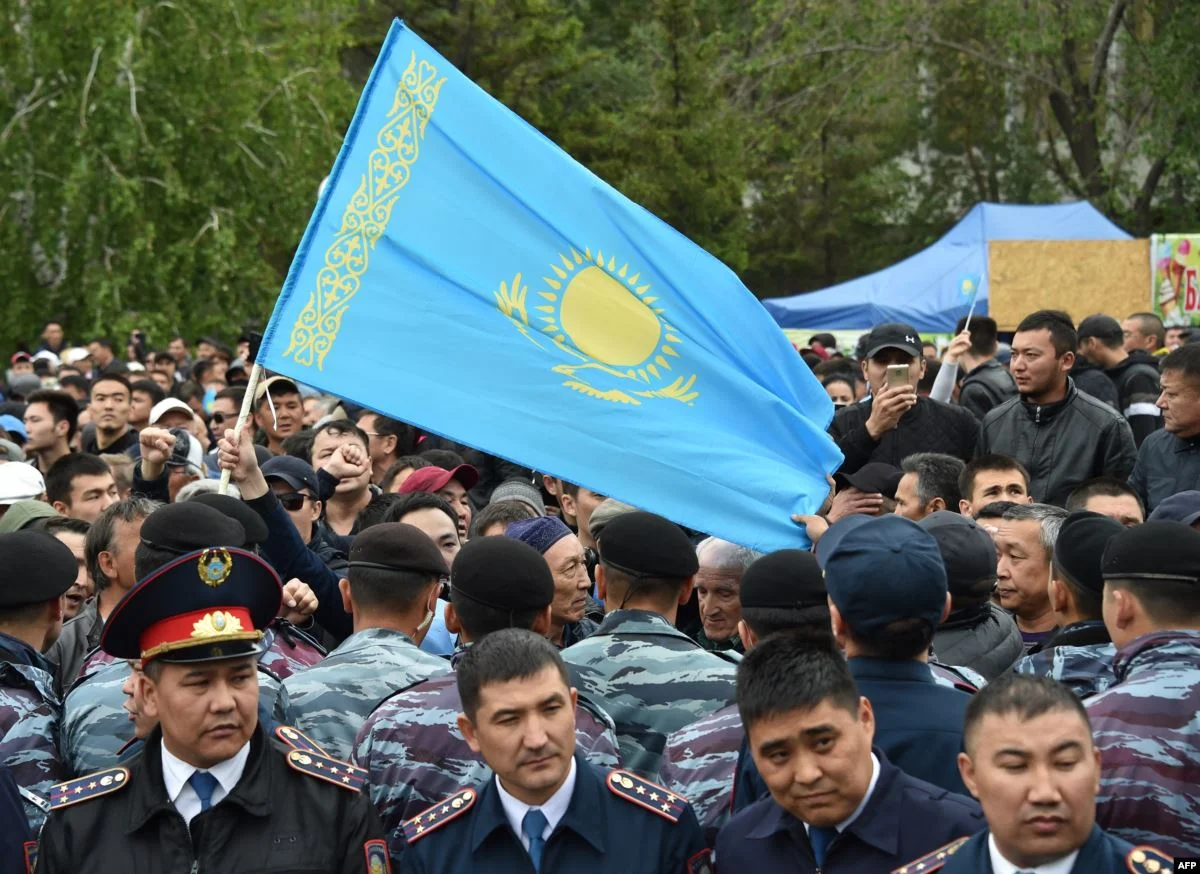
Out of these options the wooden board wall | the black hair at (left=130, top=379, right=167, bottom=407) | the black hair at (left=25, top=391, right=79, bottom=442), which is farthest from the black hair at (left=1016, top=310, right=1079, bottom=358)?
the black hair at (left=130, top=379, right=167, bottom=407)

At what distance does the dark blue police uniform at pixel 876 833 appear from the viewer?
11.8 ft

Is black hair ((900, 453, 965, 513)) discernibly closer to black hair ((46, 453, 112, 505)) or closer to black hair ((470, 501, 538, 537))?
black hair ((470, 501, 538, 537))

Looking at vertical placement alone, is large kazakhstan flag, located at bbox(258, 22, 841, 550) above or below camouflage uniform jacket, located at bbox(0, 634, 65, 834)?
above

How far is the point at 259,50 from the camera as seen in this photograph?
2631cm

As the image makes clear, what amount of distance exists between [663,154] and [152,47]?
10393mm

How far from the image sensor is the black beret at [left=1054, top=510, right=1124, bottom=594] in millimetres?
4930

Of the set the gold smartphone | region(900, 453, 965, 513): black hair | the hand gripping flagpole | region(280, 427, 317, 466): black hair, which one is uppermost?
the gold smartphone

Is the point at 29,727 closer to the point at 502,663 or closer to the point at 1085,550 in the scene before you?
the point at 502,663

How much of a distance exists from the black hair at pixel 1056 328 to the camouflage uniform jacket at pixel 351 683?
462 centimetres

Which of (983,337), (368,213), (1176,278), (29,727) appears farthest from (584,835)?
(1176,278)

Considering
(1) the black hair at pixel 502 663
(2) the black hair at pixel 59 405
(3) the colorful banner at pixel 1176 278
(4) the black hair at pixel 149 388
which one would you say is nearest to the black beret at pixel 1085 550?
(1) the black hair at pixel 502 663

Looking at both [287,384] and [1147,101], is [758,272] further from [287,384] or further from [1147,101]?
[287,384]

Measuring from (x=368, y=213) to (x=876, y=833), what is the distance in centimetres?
300

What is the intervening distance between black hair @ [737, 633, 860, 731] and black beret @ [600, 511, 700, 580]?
1362 millimetres
